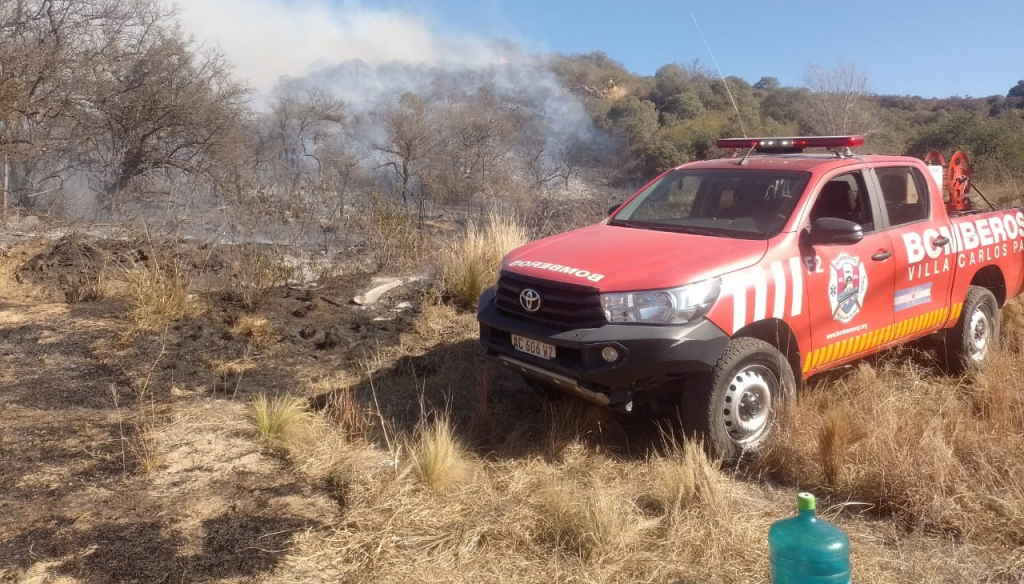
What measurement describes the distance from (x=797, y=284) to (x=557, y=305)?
55.0 inches

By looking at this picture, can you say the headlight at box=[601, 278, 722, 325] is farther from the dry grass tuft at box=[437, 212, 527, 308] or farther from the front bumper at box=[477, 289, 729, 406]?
the dry grass tuft at box=[437, 212, 527, 308]

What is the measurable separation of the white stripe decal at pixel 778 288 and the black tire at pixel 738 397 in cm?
20

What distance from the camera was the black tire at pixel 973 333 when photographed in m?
5.72

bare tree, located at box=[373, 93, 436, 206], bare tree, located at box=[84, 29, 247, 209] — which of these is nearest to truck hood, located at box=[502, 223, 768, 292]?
bare tree, located at box=[84, 29, 247, 209]

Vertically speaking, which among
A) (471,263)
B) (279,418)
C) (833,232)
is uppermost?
(833,232)

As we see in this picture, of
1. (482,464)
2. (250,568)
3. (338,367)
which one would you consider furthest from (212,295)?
(250,568)

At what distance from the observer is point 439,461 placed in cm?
398

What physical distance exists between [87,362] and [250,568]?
3.38 metres

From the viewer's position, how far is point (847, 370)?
5867 millimetres

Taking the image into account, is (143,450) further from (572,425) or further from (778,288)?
(778,288)

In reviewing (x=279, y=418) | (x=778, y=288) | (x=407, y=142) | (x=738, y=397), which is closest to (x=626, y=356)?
(x=738, y=397)

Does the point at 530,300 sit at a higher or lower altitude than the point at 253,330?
higher

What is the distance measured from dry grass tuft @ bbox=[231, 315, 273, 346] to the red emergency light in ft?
12.8

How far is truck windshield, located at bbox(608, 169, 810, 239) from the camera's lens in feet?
15.3
